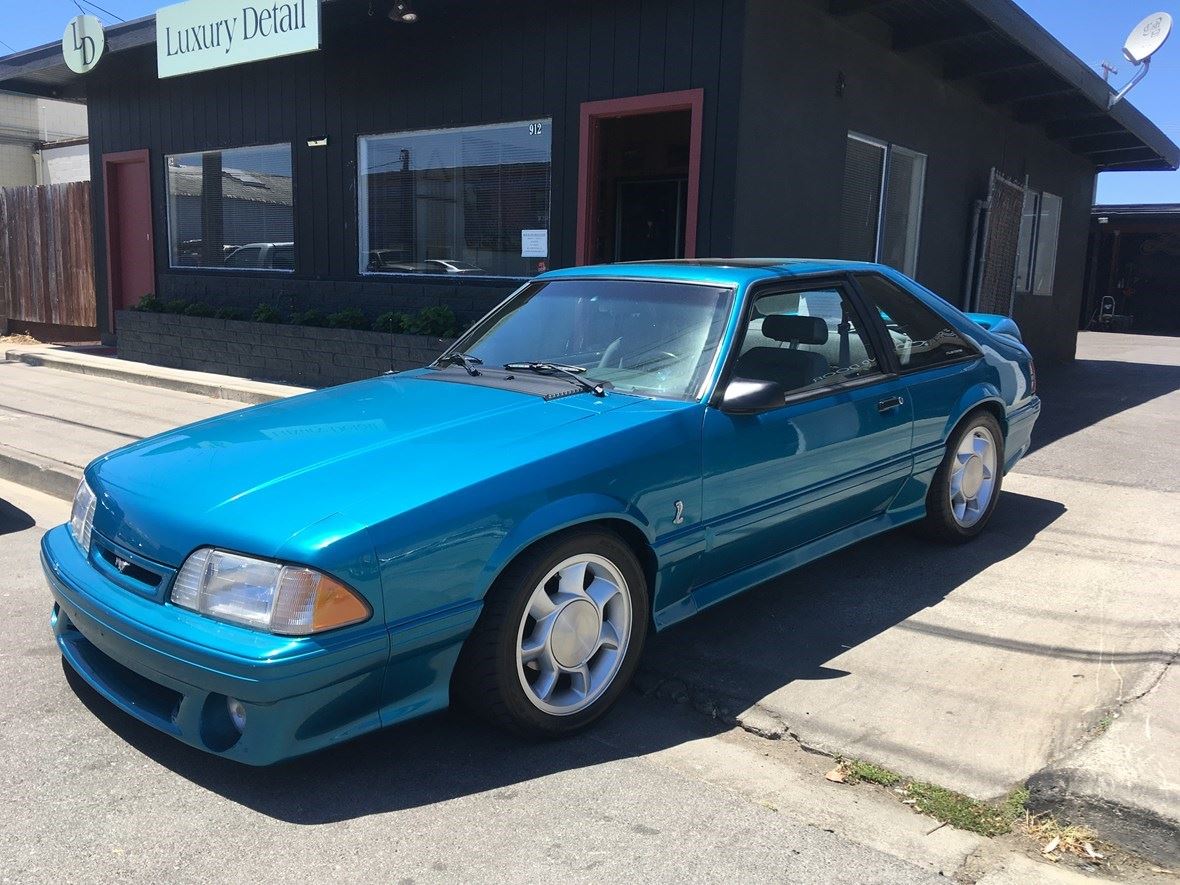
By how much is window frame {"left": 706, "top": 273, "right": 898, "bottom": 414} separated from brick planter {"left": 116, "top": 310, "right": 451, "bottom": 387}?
17.3ft

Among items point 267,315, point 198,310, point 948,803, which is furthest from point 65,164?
point 948,803

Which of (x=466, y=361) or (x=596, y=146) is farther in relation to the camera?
(x=596, y=146)

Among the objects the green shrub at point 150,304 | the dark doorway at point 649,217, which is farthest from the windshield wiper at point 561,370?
the green shrub at point 150,304

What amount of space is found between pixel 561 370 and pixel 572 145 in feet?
18.4

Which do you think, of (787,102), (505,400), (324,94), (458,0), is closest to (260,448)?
(505,400)

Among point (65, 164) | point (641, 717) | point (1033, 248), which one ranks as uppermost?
point (65, 164)

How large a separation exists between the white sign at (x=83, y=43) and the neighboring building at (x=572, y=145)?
25 centimetres

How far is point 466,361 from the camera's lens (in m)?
4.27

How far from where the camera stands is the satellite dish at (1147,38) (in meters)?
11.3

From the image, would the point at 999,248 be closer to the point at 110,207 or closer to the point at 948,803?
the point at 948,803

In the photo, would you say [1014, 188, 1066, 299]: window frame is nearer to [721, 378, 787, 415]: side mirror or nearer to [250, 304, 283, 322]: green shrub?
[250, 304, 283, 322]: green shrub

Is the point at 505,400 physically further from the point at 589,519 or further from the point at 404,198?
the point at 404,198

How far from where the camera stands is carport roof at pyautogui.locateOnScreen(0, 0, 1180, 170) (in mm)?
8844

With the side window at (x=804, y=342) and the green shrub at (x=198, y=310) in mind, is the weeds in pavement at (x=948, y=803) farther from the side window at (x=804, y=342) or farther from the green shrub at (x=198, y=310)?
the green shrub at (x=198, y=310)
